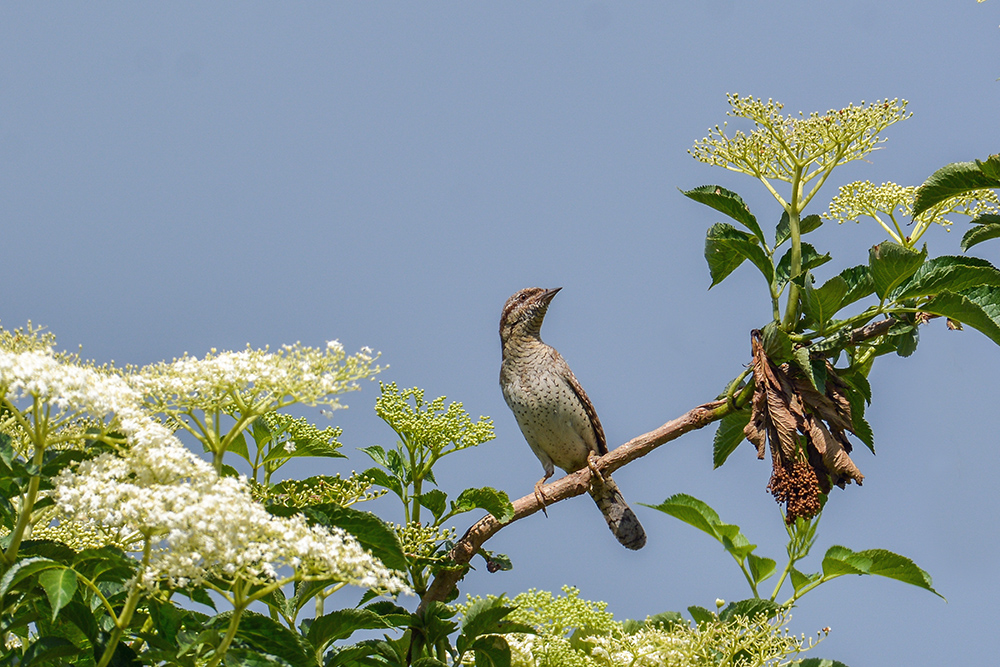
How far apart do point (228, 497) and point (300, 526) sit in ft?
0.64

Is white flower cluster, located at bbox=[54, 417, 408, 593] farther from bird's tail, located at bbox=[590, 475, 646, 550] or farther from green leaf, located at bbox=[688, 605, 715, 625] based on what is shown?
bird's tail, located at bbox=[590, 475, 646, 550]

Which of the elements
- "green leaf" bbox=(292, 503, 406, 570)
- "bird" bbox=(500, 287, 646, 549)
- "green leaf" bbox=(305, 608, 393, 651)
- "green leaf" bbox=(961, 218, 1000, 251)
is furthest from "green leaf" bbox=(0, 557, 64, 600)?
"bird" bbox=(500, 287, 646, 549)

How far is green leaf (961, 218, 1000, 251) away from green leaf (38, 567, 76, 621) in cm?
329

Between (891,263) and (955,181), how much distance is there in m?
0.47

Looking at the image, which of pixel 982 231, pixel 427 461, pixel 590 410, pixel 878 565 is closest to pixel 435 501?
pixel 427 461

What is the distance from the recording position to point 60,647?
2.31 meters

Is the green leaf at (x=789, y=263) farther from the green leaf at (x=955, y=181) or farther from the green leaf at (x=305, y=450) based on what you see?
the green leaf at (x=305, y=450)

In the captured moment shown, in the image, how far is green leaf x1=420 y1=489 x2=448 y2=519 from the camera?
145 inches

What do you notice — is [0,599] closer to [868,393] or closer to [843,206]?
[868,393]

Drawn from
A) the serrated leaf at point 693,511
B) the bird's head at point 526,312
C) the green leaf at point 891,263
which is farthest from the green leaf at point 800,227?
the bird's head at point 526,312

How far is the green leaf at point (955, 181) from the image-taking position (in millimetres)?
3511

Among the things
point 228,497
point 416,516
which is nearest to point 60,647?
point 228,497

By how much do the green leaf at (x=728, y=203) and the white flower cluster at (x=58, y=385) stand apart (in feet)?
8.31

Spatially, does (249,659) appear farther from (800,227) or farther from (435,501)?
(800,227)
